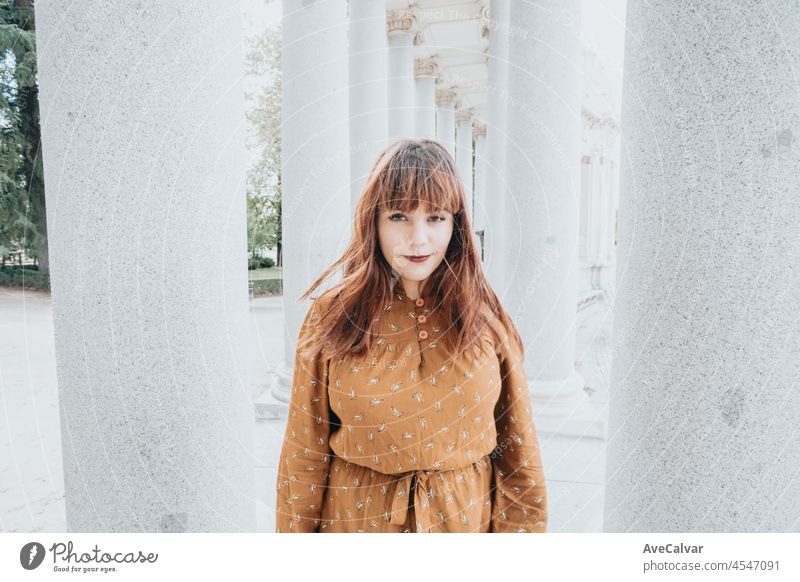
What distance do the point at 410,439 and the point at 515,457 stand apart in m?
0.64

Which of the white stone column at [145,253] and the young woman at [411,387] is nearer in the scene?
the young woman at [411,387]

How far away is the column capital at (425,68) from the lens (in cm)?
1867

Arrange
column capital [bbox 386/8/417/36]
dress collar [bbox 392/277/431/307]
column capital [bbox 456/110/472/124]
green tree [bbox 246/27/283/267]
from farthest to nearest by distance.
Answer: column capital [bbox 456/110/472/124] < column capital [bbox 386/8/417/36] < green tree [bbox 246/27/283/267] < dress collar [bbox 392/277/431/307]

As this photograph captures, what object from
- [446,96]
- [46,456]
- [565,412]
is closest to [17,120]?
[46,456]

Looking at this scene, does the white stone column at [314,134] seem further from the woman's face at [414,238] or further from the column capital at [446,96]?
the column capital at [446,96]

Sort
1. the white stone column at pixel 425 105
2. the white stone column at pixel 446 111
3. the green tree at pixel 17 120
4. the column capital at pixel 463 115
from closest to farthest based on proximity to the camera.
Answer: the green tree at pixel 17 120 → the white stone column at pixel 425 105 → the white stone column at pixel 446 111 → the column capital at pixel 463 115

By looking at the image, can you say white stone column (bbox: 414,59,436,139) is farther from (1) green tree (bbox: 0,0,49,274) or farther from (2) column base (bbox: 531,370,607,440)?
(1) green tree (bbox: 0,0,49,274)

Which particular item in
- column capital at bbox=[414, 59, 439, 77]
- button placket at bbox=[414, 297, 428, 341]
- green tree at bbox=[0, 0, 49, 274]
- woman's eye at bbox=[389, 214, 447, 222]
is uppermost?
column capital at bbox=[414, 59, 439, 77]

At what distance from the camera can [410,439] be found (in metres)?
2.60

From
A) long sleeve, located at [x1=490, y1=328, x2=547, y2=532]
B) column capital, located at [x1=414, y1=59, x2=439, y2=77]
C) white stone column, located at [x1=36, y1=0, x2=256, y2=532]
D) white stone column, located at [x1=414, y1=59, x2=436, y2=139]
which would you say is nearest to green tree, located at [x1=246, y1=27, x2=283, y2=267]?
white stone column, located at [x1=36, y1=0, x2=256, y2=532]

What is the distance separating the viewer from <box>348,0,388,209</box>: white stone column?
34.3ft

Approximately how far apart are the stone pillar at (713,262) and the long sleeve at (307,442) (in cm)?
183

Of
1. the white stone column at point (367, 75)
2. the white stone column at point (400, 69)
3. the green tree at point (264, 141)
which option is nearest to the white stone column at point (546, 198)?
the green tree at point (264, 141)

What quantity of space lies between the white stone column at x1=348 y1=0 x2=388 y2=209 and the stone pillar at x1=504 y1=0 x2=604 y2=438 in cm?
347
